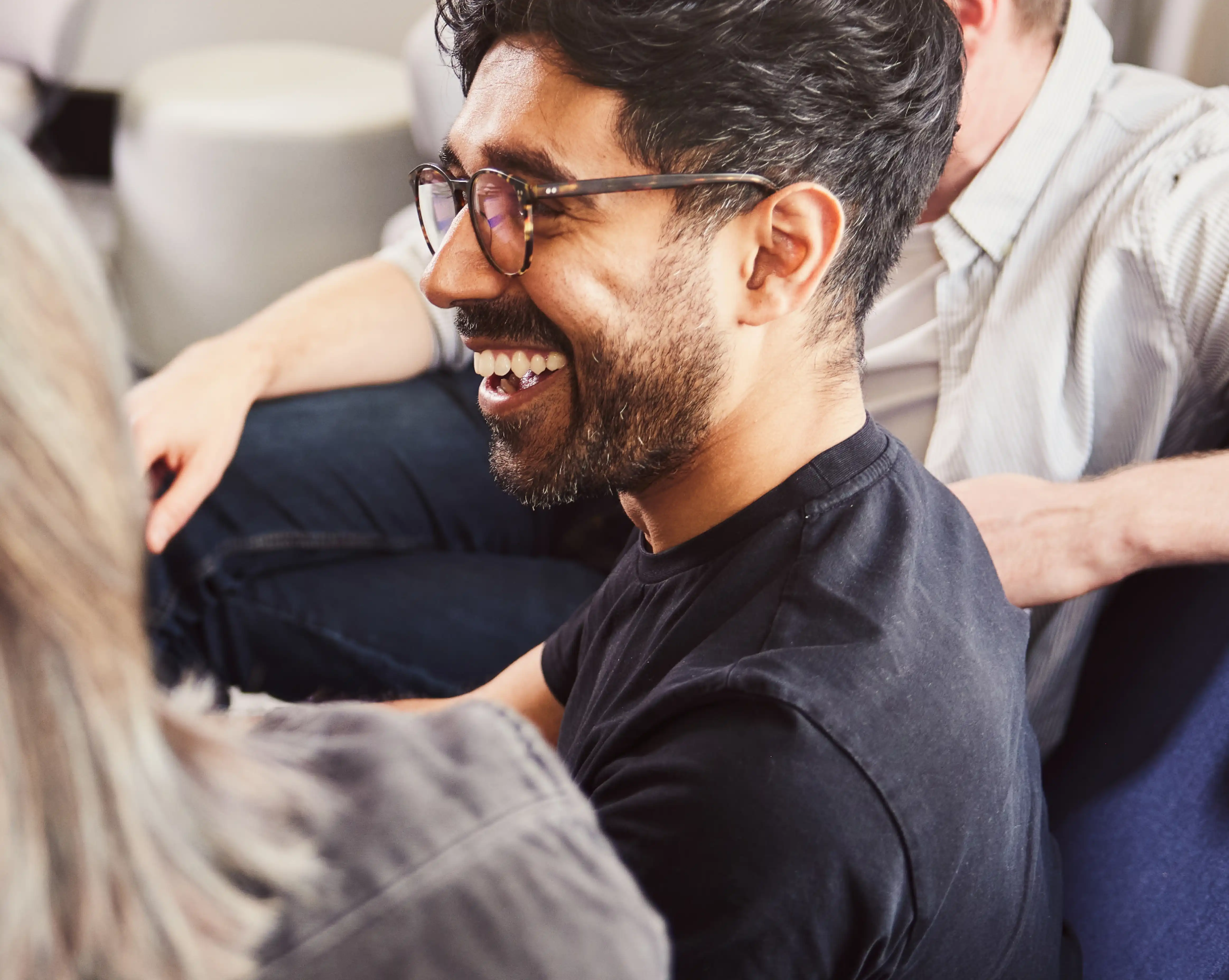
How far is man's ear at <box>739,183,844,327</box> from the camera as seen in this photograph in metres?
0.78

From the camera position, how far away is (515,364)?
2.92ft

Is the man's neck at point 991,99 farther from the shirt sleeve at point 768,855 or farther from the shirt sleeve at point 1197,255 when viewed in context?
the shirt sleeve at point 768,855

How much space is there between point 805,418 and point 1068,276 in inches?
17.4

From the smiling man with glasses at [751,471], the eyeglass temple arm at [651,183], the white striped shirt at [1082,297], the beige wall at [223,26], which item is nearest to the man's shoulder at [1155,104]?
the white striped shirt at [1082,297]

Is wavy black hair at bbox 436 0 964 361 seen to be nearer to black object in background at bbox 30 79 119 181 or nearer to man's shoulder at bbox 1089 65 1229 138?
man's shoulder at bbox 1089 65 1229 138

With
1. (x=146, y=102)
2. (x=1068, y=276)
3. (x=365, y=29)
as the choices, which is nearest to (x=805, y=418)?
(x=1068, y=276)

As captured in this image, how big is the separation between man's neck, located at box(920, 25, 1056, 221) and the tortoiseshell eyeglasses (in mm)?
449

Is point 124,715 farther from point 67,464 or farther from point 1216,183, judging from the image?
point 1216,183

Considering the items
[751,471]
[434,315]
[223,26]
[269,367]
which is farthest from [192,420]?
[223,26]

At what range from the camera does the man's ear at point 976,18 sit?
1.10m

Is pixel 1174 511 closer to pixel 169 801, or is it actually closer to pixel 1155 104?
pixel 1155 104

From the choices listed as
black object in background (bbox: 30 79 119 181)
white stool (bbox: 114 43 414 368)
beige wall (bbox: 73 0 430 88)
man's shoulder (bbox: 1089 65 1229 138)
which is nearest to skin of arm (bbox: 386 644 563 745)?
man's shoulder (bbox: 1089 65 1229 138)

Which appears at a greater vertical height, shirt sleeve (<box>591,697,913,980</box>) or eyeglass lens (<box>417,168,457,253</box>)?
eyeglass lens (<box>417,168,457,253</box>)

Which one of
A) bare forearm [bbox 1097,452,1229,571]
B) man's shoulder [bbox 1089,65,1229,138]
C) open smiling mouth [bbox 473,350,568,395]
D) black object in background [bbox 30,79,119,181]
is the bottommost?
black object in background [bbox 30,79,119,181]
